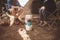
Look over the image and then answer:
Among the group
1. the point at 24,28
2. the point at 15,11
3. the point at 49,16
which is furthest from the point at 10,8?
the point at 49,16

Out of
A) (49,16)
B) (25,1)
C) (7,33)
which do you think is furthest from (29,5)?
(7,33)

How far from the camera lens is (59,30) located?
3.70 feet

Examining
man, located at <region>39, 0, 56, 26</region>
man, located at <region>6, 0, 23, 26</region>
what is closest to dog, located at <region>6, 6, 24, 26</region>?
man, located at <region>6, 0, 23, 26</region>

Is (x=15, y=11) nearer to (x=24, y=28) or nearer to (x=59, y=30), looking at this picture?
(x=24, y=28)

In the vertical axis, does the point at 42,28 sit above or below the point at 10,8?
below

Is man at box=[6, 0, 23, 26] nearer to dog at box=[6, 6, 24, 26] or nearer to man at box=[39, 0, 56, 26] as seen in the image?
dog at box=[6, 6, 24, 26]

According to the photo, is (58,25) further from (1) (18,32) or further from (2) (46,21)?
(1) (18,32)

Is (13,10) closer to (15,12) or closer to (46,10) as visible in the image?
(15,12)

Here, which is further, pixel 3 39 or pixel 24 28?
pixel 24 28

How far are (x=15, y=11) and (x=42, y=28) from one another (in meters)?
0.22

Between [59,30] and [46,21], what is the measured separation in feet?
0.38

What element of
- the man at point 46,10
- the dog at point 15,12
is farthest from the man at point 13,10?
the man at point 46,10

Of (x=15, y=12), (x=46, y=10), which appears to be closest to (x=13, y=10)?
(x=15, y=12)

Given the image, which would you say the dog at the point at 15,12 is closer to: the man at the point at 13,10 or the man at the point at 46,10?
the man at the point at 13,10
